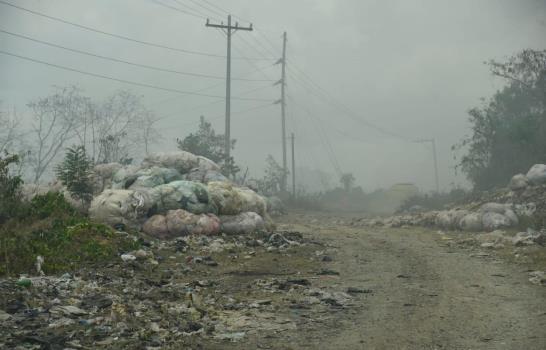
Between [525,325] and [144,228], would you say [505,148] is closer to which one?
[144,228]

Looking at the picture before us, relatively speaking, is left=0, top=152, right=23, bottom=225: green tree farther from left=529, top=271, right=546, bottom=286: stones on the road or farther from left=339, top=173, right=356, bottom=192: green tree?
left=339, top=173, right=356, bottom=192: green tree

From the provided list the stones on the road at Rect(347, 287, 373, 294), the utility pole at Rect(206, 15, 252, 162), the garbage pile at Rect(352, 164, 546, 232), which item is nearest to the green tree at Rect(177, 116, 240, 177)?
the utility pole at Rect(206, 15, 252, 162)

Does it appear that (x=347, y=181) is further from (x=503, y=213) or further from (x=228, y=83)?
(x=503, y=213)

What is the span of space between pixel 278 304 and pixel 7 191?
677 centimetres

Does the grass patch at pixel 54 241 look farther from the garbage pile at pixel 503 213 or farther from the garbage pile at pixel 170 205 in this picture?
the garbage pile at pixel 503 213

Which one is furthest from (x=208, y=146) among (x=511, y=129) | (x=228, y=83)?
(x=511, y=129)

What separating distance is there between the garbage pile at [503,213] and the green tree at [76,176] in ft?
29.6

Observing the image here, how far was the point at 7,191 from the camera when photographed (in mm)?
9789

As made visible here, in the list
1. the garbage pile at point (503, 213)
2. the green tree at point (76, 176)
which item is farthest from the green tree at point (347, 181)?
the green tree at point (76, 176)

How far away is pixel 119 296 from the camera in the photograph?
5.54 m

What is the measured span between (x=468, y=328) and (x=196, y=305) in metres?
2.65

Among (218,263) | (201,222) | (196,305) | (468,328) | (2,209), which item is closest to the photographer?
(468,328)

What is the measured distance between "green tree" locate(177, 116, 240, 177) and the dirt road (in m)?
15.0

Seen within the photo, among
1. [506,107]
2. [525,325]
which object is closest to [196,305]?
[525,325]
